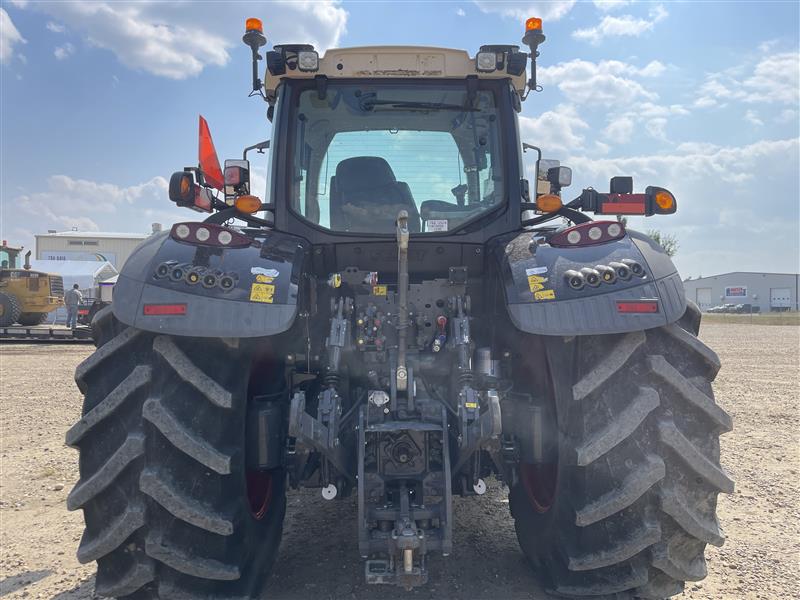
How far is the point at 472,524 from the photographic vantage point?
3842 millimetres

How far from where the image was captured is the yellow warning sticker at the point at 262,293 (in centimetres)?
252

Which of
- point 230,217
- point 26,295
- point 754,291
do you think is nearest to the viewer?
point 230,217

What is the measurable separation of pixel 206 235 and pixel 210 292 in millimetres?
320

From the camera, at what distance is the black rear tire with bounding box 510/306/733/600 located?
2.35 m

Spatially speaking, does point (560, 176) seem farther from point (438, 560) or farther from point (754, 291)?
point (754, 291)

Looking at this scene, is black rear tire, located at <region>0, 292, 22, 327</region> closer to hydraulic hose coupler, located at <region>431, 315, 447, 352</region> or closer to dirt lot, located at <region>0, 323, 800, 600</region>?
dirt lot, located at <region>0, 323, 800, 600</region>

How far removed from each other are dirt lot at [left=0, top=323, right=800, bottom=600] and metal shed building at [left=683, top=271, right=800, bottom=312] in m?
74.4

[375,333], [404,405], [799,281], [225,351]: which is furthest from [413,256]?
[799,281]

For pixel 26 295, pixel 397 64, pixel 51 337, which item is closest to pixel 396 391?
pixel 397 64

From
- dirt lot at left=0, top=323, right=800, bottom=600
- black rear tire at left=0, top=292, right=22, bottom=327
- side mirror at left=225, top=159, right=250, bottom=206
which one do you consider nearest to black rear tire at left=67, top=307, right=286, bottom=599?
dirt lot at left=0, top=323, right=800, bottom=600

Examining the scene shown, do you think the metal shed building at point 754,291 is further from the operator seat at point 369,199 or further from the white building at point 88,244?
the operator seat at point 369,199

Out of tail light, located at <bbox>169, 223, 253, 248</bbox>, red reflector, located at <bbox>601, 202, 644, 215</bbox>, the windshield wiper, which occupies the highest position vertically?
the windshield wiper

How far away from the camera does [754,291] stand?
242 ft

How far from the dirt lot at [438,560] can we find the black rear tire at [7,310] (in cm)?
1567
